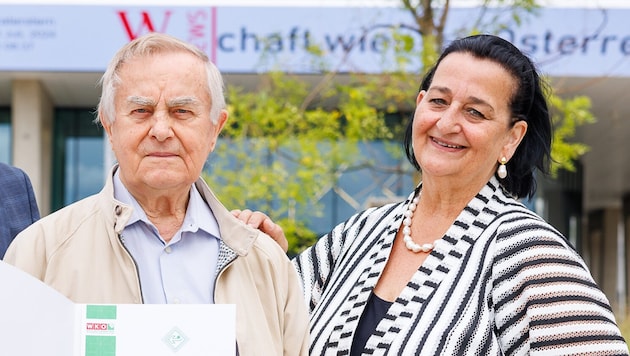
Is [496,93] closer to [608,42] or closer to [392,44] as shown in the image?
[392,44]

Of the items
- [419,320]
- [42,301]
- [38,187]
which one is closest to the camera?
[42,301]

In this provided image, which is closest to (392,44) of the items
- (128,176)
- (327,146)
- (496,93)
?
(327,146)

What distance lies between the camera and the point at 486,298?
2.87 m

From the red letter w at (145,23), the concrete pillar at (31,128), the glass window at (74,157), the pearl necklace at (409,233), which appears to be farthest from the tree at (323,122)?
the glass window at (74,157)

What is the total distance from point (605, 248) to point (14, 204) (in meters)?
34.9

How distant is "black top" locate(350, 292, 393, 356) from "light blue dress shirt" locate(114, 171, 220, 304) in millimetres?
674

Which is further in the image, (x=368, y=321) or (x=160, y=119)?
(x=368, y=321)

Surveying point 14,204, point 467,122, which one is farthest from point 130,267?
point 467,122

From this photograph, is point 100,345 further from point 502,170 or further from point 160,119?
point 502,170

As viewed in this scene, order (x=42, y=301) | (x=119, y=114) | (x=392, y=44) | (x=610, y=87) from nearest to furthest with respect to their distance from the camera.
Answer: (x=42, y=301), (x=119, y=114), (x=392, y=44), (x=610, y=87)

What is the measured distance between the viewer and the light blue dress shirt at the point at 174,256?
254 centimetres

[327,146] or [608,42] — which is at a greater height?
[608,42]

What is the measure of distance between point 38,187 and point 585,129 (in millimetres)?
11692

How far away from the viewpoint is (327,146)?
9633mm
